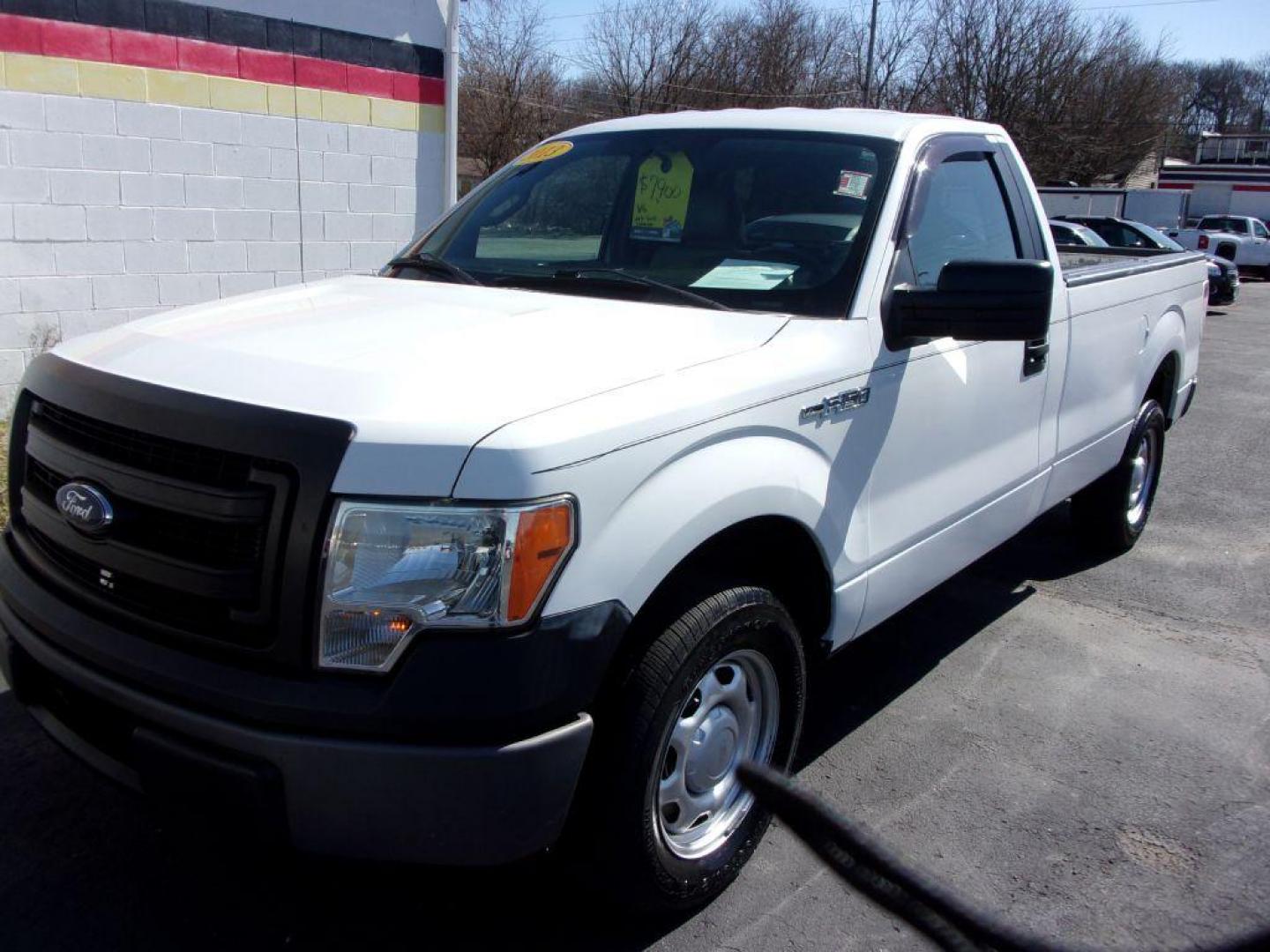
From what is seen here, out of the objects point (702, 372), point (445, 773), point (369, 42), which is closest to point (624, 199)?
point (702, 372)

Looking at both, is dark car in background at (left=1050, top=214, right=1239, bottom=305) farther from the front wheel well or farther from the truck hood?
the truck hood

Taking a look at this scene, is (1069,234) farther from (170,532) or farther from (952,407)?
(170,532)

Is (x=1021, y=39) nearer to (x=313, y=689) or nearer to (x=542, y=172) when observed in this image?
(x=542, y=172)

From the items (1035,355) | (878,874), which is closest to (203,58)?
(1035,355)

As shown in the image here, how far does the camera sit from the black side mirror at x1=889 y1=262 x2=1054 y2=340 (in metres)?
3.07

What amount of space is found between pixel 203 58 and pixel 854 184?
5846 millimetres

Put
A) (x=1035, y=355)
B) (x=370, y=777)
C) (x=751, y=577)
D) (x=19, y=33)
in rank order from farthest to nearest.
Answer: (x=19, y=33) → (x=1035, y=355) → (x=751, y=577) → (x=370, y=777)

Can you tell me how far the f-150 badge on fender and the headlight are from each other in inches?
39.9

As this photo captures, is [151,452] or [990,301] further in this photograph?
[990,301]

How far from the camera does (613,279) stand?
11.2 ft

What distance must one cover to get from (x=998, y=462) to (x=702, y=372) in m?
1.79

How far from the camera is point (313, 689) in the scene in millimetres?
2193

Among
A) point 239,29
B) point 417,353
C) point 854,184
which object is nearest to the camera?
point 417,353

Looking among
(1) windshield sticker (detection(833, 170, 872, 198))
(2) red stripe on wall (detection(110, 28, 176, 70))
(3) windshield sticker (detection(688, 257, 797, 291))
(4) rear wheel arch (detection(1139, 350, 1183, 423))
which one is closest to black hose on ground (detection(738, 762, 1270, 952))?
(3) windshield sticker (detection(688, 257, 797, 291))
